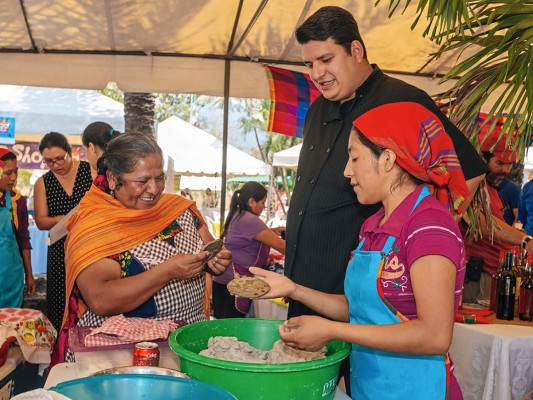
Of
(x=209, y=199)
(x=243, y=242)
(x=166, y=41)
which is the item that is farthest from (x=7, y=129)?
(x=209, y=199)

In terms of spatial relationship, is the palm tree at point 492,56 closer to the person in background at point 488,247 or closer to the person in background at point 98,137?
the person in background at point 488,247

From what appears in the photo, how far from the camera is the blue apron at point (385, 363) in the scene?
169 cm

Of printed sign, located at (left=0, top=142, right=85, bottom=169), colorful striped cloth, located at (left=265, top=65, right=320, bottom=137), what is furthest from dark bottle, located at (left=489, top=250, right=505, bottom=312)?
printed sign, located at (left=0, top=142, right=85, bottom=169)

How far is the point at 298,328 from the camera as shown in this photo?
1.56 m

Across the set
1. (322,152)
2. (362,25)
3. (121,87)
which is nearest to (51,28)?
(121,87)

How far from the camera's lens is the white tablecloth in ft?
10.9

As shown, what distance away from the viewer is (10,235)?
4.57m

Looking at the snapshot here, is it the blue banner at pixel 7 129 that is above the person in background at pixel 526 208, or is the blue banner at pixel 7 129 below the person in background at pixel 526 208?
above

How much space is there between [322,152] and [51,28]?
3.87m

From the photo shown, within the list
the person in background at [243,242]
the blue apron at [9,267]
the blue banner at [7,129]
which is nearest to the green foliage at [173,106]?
the blue banner at [7,129]

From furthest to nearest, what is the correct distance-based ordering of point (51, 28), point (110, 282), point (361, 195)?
point (51, 28)
point (110, 282)
point (361, 195)

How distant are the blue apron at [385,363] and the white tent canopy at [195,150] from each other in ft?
39.1

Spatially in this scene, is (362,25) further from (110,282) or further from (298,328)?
(298,328)

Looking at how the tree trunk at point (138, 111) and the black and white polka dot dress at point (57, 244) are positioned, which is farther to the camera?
the tree trunk at point (138, 111)
